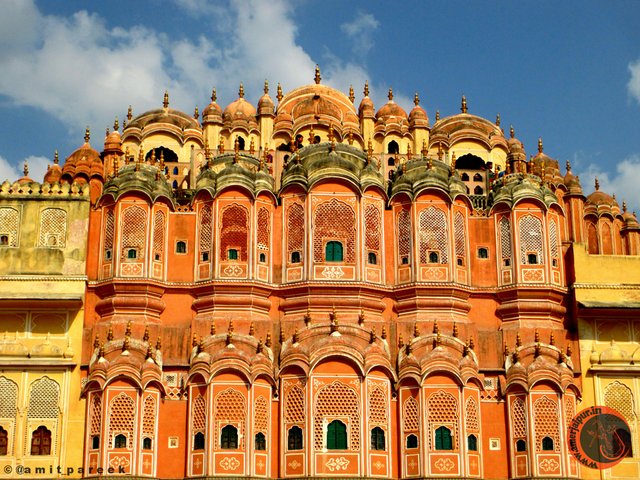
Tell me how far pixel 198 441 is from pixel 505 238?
395 inches

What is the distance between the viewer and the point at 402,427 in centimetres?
2753

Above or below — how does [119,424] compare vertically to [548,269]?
below

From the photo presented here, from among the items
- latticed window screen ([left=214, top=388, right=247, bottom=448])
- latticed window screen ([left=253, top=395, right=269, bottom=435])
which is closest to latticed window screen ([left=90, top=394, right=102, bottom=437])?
latticed window screen ([left=214, top=388, right=247, bottom=448])

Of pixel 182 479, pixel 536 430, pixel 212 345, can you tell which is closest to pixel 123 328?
pixel 212 345

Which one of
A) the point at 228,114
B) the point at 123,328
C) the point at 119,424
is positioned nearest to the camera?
the point at 119,424

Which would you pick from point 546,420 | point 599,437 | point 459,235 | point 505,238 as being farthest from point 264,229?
point 599,437

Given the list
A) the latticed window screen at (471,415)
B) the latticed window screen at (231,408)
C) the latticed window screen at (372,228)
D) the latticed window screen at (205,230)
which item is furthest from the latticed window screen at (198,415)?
the latticed window screen at (471,415)

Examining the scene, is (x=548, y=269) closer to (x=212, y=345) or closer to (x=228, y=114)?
(x=212, y=345)

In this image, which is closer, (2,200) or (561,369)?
(561,369)

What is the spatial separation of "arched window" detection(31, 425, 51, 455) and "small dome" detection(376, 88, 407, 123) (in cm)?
1700

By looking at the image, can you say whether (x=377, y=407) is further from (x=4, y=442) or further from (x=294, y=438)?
(x=4, y=442)

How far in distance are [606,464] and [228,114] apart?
17682 mm

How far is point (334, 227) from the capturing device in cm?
2955

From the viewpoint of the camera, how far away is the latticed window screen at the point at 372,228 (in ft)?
97.3
